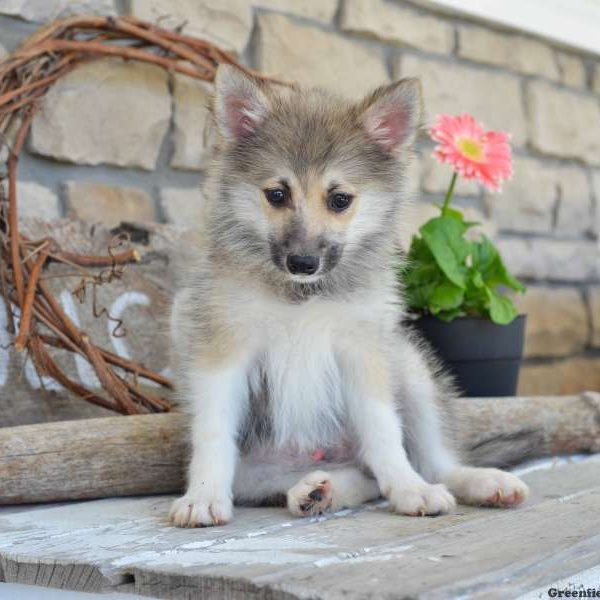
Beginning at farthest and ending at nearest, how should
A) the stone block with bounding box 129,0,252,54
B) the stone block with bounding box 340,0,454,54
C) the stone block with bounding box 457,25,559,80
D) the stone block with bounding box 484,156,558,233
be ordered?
the stone block with bounding box 484,156,558,233
the stone block with bounding box 457,25,559,80
the stone block with bounding box 340,0,454,54
the stone block with bounding box 129,0,252,54

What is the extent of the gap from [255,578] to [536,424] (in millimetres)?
1445

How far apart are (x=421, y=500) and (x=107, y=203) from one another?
1400 millimetres

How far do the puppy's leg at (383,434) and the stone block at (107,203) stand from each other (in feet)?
3.46

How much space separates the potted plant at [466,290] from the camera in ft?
8.79

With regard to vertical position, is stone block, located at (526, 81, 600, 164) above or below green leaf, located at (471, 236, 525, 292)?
above

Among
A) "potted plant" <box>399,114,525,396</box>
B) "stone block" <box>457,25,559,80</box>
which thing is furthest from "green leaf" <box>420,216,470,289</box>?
"stone block" <box>457,25,559,80</box>

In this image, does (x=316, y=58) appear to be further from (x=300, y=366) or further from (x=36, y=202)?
(x=300, y=366)

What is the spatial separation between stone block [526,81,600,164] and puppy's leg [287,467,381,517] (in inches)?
92.5

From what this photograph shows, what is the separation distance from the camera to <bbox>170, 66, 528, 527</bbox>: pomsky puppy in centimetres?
184

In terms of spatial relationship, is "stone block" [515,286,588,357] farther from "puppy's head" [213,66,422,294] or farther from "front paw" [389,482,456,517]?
"front paw" [389,482,456,517]

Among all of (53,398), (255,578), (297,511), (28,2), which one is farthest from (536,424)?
(28,2)

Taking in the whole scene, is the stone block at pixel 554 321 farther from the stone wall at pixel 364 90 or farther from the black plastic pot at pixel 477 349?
the black plastic pot at pixel 477 349

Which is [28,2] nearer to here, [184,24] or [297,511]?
[184,24]

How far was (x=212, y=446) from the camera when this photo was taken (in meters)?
1.80
